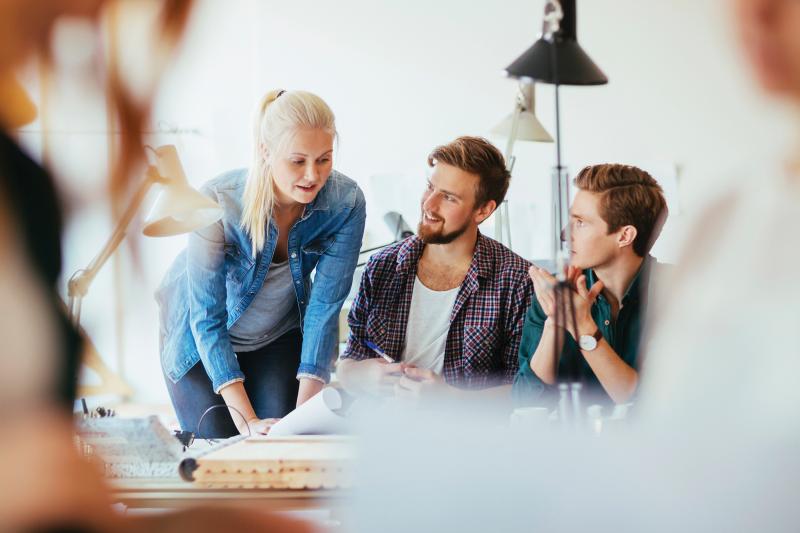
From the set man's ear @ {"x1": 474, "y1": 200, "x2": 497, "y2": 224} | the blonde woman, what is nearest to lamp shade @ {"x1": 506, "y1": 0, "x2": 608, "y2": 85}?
Answer: the blonde woman

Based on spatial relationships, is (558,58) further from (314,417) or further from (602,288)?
(602,288)

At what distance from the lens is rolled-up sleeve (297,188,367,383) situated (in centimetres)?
227

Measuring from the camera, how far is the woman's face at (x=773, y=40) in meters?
0.41

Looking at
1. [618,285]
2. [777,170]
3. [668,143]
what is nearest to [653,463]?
[777,170]

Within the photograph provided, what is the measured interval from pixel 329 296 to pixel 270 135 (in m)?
0.42

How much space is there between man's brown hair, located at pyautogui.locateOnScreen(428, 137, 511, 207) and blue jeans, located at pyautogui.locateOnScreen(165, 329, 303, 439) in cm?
63

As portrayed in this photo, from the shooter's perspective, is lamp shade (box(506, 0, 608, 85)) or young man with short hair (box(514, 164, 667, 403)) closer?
lamp shade (box(506, 0, 608, 85))

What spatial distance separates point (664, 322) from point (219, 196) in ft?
6.16

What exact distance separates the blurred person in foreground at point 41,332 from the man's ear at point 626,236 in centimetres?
196

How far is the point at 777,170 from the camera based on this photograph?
0.40 metres

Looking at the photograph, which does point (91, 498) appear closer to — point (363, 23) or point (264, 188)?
point (264, 188)

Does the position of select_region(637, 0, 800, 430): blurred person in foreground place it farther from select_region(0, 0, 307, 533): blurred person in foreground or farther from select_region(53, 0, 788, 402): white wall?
select_region(53, 0, 788, 402): white wall

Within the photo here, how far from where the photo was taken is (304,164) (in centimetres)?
217

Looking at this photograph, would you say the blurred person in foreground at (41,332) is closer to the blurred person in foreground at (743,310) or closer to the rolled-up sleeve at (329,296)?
the blurred person in foreground at (743,310)
